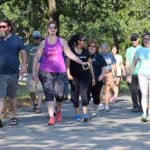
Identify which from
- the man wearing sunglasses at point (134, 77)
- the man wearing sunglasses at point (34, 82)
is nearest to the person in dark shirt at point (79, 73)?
the man wearing sunglasses at point (34, 82)

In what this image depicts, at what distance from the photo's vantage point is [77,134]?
1032 cm

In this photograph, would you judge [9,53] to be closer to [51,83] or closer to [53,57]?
[53,57]

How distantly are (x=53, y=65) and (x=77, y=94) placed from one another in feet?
3.72

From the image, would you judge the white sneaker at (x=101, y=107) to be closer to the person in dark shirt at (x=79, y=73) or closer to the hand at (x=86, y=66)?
the person in dark shirt at (x=79, y=73)

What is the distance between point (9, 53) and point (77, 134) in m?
2.12

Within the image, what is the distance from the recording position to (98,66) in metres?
14.5

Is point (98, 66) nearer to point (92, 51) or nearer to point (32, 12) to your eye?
point (92, 51)

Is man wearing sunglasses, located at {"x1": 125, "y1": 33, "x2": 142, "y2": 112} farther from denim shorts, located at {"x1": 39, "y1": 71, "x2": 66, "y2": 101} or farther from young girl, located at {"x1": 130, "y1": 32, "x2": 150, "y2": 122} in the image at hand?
denim shorts, located at {"x1": 39, "y1": 71, "x2": 66, "y2": 101}

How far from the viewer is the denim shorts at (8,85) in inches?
449

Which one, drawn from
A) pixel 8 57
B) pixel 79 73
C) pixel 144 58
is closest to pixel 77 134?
pixel 8 57

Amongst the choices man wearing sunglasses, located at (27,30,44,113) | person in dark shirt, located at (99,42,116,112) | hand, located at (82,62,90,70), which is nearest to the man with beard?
hand, located at (82,62,90,70)

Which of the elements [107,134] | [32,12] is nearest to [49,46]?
[107,134]

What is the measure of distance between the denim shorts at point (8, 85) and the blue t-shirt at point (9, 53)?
105 mm

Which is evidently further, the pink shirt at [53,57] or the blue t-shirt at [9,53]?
the pink shirt at [53,57]
